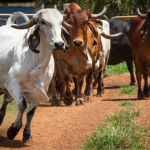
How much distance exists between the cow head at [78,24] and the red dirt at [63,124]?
1319 mm

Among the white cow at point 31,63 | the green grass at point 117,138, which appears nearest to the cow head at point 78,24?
the white cow at point 31,63

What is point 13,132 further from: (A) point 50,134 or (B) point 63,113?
(B) point 63,113

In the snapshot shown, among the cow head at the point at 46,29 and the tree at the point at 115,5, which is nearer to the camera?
the cow head at the point at 46,29

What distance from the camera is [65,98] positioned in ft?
33.1

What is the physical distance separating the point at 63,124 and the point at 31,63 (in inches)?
63.9

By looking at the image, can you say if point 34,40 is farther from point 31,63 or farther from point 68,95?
point 68,95

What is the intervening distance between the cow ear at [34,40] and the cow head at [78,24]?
8.20 ft

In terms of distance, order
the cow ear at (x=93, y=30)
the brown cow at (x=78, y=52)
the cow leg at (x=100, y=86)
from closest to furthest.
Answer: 1. the brown cow at (x=78, y=52)
2. the cow ear at (x=93, y=30)
3. the cow leg at (x=100, y=86)

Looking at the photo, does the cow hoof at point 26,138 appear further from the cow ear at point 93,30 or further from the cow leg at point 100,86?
the cow leg at point 100,86

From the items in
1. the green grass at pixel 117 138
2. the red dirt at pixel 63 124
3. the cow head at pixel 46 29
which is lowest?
the red dirt at pixel 63 124

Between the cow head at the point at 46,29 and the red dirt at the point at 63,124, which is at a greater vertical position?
the cow head at the point at 46,29

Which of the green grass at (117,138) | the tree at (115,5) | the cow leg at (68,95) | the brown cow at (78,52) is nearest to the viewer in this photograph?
the green grass at (117,138)

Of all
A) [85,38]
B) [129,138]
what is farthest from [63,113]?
[129,138]

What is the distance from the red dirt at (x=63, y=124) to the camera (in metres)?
6.66
